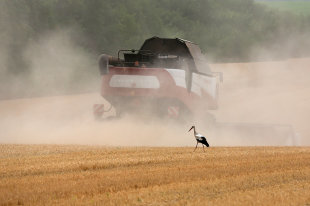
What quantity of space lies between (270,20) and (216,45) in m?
8.40

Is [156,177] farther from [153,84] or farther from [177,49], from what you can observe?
[177,49]

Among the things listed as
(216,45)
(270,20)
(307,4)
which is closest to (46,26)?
(216,45)

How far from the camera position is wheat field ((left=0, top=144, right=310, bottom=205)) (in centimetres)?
735

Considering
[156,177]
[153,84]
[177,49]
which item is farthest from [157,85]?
[156,177]

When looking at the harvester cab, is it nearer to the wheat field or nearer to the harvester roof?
the harvester roof

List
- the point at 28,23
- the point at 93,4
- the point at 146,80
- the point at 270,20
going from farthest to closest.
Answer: the point at 270,20 → the point at 93,4 → the point at 28,23 → the point at 146,80

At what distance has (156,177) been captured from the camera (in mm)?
8828

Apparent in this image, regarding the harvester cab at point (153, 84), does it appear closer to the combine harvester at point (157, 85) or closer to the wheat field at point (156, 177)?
the combine harvester at point (157, 85)

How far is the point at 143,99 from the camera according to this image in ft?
53.4

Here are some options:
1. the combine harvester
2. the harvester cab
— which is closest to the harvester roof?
the combine harvester

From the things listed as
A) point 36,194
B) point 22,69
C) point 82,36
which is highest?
point 82,36

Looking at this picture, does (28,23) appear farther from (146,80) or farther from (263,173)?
(263,173)

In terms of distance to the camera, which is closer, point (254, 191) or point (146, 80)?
point (254, 191)

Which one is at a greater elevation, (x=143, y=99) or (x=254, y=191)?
(x=143, y=99)
